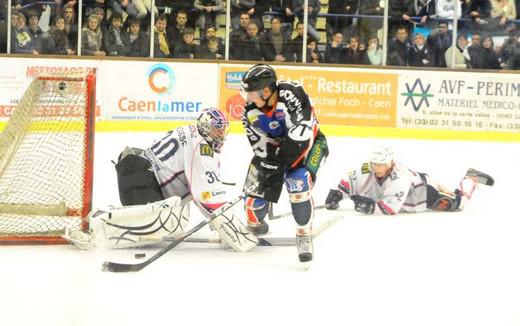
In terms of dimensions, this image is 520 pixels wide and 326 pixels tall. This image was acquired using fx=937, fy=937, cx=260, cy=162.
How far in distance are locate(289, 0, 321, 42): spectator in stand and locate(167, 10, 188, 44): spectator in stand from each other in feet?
4.36

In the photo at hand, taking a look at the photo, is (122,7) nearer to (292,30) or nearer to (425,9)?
(292,30)

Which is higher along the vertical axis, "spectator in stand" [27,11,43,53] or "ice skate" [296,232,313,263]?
"spectator in stand" [27,11,43,53]

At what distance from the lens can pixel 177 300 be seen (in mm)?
3891

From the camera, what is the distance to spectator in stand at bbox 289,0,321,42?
11219 millimetres

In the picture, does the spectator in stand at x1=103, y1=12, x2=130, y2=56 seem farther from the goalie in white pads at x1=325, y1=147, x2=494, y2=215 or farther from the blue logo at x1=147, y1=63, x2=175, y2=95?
the goalie in white pads at x1=325, y1=147, x2=494, y2=215

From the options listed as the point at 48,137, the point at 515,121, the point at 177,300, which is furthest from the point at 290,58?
the point at 177,300

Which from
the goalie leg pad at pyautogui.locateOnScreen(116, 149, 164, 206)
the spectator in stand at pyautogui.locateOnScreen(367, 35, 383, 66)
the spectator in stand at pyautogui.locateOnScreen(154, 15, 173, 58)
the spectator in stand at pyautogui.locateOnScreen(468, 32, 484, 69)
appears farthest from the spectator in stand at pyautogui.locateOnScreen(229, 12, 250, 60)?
the goalie leg pad at pyautogui.locateOnScreen(116, 149, 164, 206)

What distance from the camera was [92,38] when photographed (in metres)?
10.9

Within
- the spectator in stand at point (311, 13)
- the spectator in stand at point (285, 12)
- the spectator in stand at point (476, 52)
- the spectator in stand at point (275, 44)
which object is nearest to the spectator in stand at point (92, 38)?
the spectator in stand at point (275, 44)

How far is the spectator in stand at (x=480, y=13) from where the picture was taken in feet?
37.1

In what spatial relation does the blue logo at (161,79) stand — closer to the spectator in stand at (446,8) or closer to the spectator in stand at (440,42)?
the spectator in stand at (440,42)

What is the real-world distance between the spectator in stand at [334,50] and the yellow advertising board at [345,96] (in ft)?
1.08

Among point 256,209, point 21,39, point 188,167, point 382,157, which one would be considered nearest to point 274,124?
point 188,167

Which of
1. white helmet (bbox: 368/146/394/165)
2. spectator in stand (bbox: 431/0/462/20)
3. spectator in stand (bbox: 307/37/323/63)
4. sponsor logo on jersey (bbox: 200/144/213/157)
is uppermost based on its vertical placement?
spectator in stand (bbox: 431/0/462/20)
